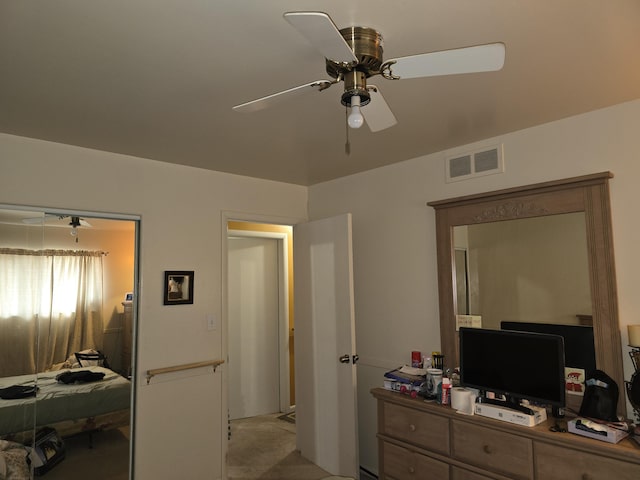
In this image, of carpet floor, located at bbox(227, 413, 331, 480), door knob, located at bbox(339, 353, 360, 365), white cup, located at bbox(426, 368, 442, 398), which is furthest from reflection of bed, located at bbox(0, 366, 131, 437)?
white cup, located at bbox(426, 368, 442, 398)

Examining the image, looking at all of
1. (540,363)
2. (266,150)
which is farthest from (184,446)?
(540,363)

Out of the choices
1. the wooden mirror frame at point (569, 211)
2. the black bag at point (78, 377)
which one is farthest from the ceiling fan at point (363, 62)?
the black bag at point (78, 377)

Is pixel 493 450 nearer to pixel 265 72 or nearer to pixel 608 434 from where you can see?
pixel 608 434

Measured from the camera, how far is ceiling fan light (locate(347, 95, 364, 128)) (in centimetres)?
136

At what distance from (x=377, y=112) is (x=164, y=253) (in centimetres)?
208

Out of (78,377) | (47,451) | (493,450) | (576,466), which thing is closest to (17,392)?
(47,451)

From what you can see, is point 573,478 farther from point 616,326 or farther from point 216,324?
point 216,324

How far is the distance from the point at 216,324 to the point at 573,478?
247 cm

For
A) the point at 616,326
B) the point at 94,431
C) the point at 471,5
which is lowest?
the point at 94,431

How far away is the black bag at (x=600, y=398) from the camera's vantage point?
2010mm

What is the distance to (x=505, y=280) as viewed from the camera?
264 cm

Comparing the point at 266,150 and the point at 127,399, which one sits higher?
the point at 266,150

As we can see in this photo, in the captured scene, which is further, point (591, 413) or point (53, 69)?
point (591, 413)

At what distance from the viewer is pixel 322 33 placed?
1.13 meters
